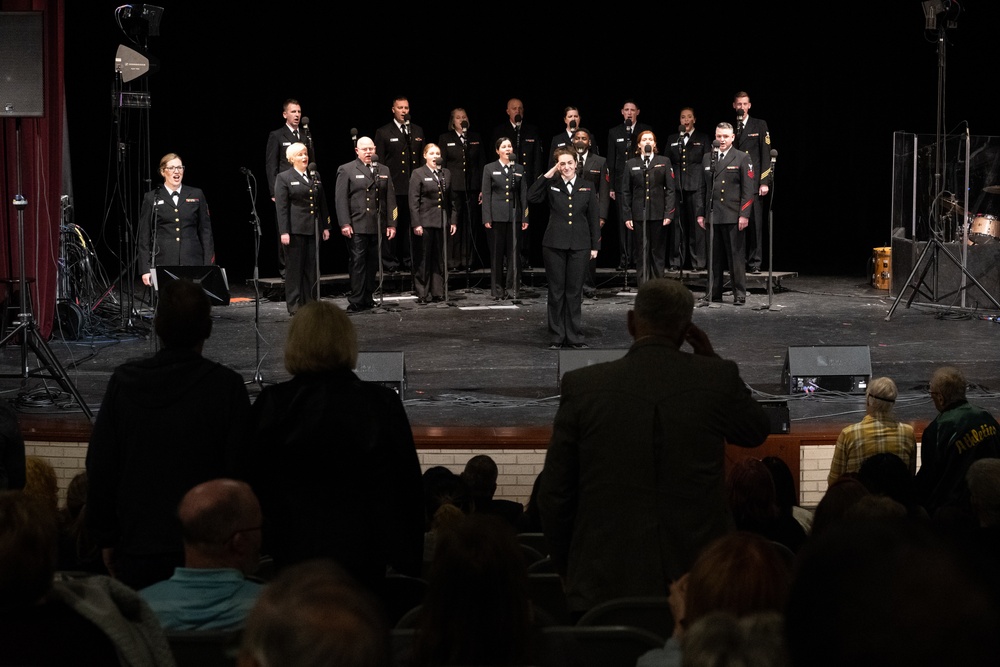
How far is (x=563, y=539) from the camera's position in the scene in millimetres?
3053

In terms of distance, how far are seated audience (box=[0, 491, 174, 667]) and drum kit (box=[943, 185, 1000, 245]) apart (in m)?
10.1

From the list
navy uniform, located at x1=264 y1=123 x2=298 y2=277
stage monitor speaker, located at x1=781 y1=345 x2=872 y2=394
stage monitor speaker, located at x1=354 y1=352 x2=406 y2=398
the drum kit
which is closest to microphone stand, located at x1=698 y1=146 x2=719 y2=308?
the drum kit

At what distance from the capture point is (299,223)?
11.0 m

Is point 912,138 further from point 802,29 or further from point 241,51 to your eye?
point 241,51

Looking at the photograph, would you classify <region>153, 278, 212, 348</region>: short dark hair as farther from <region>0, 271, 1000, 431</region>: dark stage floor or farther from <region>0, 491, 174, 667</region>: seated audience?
<region>0, 271, 1000, 431</region>: dark stage floor

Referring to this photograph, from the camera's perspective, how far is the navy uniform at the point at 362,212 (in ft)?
38.1

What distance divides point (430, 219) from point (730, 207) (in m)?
2.89

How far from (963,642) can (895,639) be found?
0.05 meters

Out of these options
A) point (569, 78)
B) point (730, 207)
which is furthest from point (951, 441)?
point (569, 78)

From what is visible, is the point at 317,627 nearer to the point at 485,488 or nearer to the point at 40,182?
the point at 485,488

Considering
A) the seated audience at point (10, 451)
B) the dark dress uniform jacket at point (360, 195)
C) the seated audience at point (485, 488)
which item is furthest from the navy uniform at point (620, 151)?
the seated audience at point (10, 451)

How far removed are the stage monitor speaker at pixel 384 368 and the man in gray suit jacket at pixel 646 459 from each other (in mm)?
4147

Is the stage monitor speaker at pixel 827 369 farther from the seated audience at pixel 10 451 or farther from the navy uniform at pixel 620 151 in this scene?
the navy uniform at pixel 620 151

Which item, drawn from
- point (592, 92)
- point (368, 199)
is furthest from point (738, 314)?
point (592, 92)
